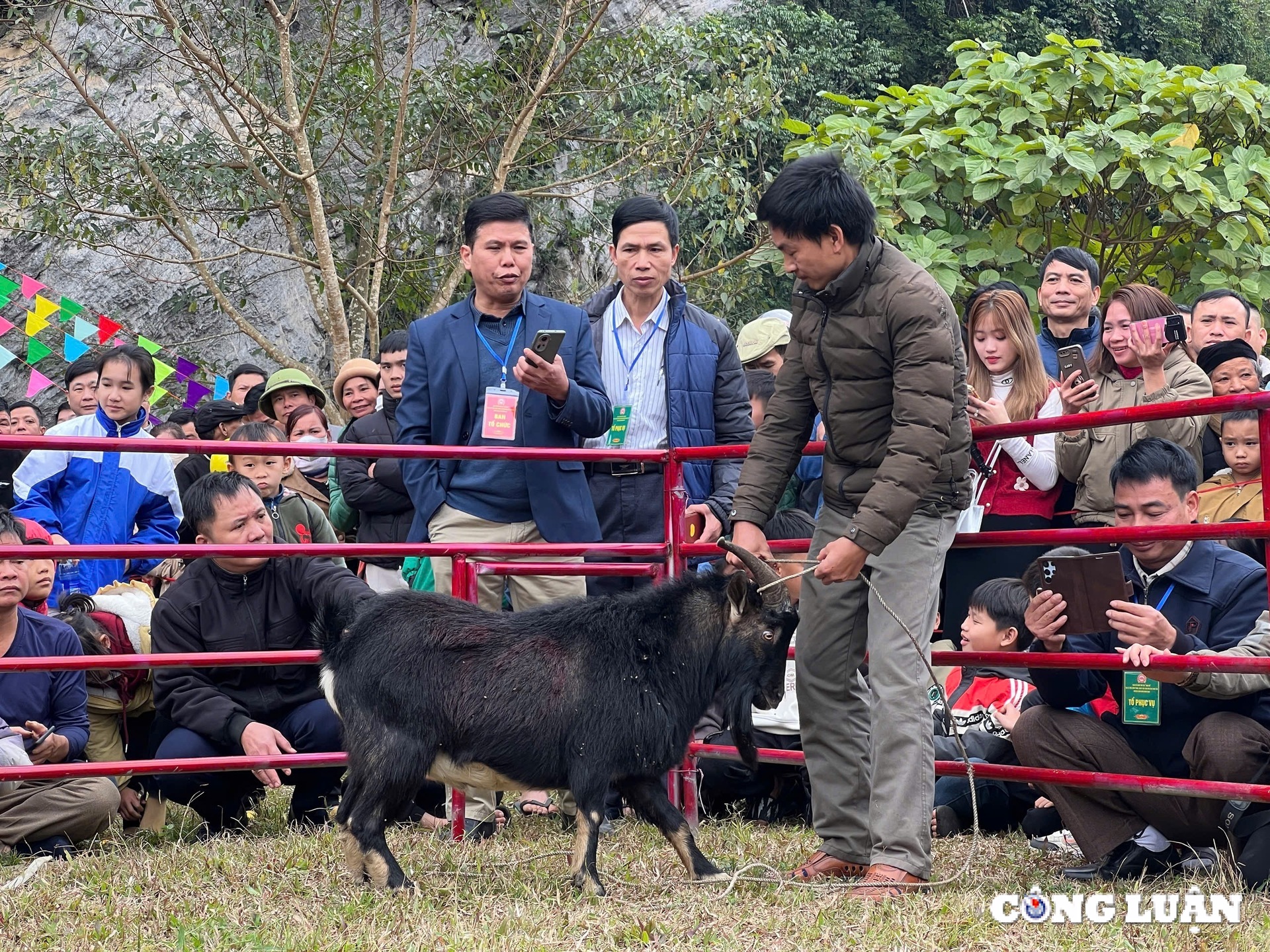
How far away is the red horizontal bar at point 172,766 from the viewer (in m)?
4.37

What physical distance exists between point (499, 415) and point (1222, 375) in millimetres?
2929

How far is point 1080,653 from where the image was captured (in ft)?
13.0

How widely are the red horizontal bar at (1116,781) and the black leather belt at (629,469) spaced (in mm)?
1287

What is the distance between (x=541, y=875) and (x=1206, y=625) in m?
2.16

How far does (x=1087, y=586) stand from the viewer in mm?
3844

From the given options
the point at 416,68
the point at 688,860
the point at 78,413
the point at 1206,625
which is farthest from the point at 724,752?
the point at 416,68

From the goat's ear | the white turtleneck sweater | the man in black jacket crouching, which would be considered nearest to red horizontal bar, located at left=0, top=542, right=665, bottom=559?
the man in black jacket crouching

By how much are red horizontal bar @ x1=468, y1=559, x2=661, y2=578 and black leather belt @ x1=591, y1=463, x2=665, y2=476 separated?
0.45m

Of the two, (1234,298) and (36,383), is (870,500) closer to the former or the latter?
(1234,298)

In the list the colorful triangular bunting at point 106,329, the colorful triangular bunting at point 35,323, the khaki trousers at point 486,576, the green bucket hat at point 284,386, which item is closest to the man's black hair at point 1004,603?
the khaki trousers at point 486,576

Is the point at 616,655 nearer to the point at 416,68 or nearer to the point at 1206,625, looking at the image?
the point at 1206,625

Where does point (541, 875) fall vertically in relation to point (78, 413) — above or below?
below

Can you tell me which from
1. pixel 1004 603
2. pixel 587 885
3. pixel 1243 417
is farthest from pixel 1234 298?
pixel 587 885

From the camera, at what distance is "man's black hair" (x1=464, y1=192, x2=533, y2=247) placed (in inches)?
199
